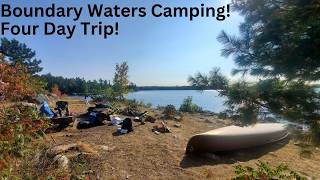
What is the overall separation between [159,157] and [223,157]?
7.19 feet

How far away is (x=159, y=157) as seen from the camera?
31.7 ft

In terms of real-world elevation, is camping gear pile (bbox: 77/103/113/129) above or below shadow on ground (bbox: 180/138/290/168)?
above

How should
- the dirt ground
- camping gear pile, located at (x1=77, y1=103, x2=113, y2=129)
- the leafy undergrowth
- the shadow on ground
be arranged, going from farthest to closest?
1. camping gear pile, located at (x1=77, y1=103, x2=113, y2=129)
2. the shadow on ground
3. the dirt ground
4. the leafy undergrowth

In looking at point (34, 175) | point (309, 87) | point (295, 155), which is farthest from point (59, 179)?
point (295, 155)

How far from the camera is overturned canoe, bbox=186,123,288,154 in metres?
10.3

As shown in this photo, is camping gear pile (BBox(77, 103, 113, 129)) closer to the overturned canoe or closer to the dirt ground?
the dirt ground

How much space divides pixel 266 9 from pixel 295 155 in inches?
361

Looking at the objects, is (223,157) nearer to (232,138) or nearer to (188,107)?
(232,138)

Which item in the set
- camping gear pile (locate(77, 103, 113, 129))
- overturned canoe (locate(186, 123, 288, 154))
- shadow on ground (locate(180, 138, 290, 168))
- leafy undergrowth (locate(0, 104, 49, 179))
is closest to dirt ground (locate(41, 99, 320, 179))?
shadow on ground (locate(180, 138, 290, 168))

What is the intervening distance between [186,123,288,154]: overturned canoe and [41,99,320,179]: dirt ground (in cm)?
24

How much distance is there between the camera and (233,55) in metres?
4.79

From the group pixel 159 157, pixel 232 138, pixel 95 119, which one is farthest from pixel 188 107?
pixel 159 157

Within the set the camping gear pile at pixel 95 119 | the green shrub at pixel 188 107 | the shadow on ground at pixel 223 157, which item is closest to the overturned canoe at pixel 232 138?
the shadow on ground at pixel 223 157

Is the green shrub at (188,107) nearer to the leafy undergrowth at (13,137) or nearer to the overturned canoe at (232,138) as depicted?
the overturned canoe at (232,138)
